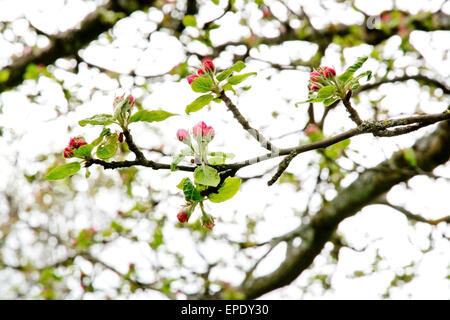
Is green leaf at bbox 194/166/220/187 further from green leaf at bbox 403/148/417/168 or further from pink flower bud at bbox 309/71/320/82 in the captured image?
green leaf at bbox 403/148/417/168

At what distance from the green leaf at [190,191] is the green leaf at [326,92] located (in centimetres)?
47

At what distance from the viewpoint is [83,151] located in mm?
1192

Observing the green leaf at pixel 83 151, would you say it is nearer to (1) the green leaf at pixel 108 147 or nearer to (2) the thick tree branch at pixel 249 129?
(1) the green leaf at pixel 108 147

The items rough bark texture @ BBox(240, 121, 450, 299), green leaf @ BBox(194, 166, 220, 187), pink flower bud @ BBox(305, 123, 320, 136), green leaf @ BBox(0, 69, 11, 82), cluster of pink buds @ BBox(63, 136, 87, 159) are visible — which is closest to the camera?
green leaf @ BBox(194, 166, 220, 187)

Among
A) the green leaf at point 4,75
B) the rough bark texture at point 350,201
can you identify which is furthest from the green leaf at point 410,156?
the green leaf at point 4,75

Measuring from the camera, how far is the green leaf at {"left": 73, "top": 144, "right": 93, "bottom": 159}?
3.85 feet

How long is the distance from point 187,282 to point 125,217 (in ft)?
3.28

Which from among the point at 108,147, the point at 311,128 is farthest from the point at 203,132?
the point at 311,128

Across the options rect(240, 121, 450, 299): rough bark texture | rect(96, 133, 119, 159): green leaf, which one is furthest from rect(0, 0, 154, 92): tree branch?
rect(96, 133, 119, 159): green leaf

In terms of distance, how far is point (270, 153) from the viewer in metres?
1.16

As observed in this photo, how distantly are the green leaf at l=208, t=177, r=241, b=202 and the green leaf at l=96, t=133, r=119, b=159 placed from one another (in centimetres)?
35

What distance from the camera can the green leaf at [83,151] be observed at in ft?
3.85
